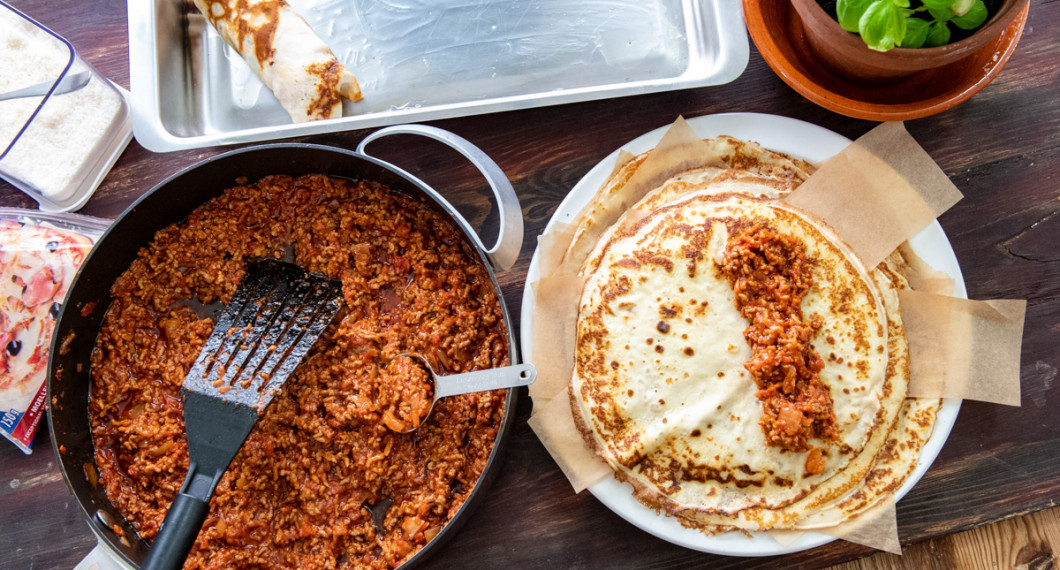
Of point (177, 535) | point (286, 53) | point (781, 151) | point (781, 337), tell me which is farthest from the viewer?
point (286, 53)

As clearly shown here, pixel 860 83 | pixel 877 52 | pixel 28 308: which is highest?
pixel 877 52

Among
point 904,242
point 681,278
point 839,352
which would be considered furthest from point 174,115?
point 904,242

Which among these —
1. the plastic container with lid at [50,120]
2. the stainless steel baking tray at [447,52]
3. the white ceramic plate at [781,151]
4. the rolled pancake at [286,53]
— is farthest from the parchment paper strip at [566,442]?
the plastic container with lid at [50,120]

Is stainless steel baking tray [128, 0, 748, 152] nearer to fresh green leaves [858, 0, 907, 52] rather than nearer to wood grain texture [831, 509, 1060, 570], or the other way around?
fresh green leaves [858, 0, 907, 52]

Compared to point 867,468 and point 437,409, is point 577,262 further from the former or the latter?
point 867,468

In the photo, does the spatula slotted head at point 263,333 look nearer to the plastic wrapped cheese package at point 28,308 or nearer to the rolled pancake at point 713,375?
the plastic wrapped cheese package at point 28,308

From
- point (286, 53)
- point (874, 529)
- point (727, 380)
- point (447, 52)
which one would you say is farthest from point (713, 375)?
point (286, 53)

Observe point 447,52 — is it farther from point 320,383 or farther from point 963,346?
point 963,346

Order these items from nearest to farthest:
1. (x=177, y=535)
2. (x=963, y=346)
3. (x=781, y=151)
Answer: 1. (x=177, y=535)
2. (x=963, y=346)
3. (x=781, y=151)
